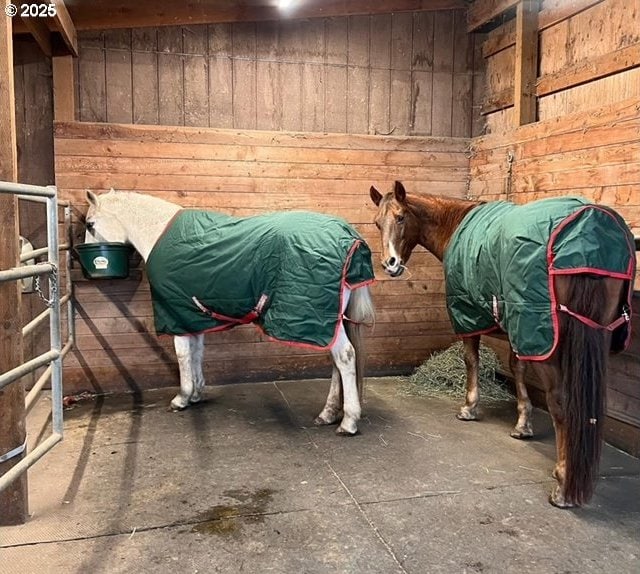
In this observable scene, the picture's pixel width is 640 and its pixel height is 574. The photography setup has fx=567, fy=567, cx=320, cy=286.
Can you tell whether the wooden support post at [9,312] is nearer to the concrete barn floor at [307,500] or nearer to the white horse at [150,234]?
the concrete barn floor at [307,500]

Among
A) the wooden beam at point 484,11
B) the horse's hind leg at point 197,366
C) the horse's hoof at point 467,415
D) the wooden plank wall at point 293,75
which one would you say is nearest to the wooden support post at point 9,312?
the horse's hind leg at point 197,366

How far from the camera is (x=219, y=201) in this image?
4.14 m

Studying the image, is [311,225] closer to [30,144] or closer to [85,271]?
[85,271]

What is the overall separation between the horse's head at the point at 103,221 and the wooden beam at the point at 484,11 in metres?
3.00

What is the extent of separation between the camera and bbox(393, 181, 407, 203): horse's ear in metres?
3.40

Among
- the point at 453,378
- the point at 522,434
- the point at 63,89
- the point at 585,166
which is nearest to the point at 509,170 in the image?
the point at 585,166

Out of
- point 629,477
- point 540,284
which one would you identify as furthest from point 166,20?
point 629,477

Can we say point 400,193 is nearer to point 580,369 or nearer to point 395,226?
point 395,226

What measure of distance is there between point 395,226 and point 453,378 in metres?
1.36

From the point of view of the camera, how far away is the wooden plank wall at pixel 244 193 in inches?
155

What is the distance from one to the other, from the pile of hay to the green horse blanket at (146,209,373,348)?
140cm

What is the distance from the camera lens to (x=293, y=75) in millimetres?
4277

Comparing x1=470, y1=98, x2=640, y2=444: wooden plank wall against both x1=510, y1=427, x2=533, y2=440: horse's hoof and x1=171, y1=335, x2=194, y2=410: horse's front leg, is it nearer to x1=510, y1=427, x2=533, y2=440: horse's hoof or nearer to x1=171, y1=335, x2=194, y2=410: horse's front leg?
x1=510, y1=427, x2=533, y2=440: horse's hoof

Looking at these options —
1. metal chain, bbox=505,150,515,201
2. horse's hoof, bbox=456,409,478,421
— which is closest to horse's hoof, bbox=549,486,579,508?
horse's hoof, bbox=456,409,478,421
